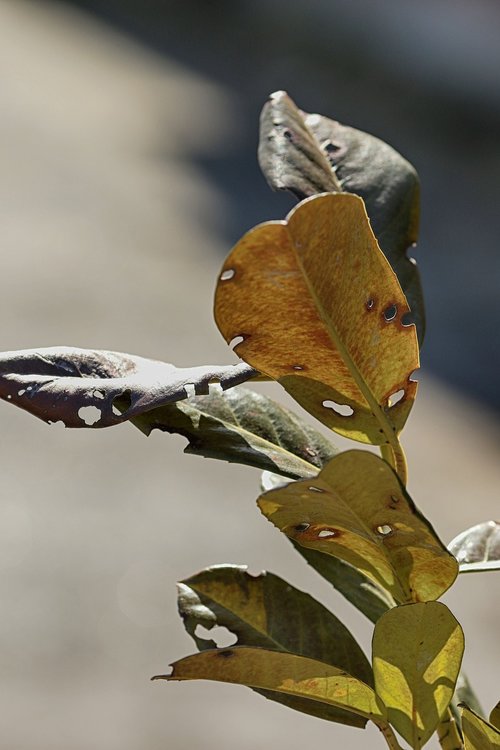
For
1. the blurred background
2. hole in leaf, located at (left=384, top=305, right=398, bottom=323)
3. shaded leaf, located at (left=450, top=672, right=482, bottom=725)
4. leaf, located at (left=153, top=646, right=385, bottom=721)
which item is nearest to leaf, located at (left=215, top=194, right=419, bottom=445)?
hole in leaf, located at (left=384, top=305, right=398, bottom=323)

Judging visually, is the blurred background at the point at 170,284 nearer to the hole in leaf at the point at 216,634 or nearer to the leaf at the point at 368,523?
the hole in leaf at the point at 216,634

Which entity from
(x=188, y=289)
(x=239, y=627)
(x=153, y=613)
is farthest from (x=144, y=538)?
A: (x=239, y=627)

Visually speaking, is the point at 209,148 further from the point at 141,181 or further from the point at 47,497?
the point at 47,497

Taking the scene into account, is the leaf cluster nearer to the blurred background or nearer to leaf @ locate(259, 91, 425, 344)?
leaf @ locate(259, 91, 425, 344)

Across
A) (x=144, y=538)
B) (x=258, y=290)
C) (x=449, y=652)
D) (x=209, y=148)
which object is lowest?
(x=449, y=652)

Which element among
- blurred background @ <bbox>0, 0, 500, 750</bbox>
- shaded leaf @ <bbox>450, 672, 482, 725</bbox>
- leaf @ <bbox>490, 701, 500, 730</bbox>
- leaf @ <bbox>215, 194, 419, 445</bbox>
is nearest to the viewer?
leaf @ <bbox>215, 194, 419, 445</bbox>

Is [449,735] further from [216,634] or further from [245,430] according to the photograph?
[216,634]

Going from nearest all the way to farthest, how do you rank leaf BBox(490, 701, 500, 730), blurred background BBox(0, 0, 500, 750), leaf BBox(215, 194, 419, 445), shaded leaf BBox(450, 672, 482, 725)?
1. leaf BBox(215, 194, 419, 445)
2. leaf BBox(490, 701, 500, 730)
3. shaded leaf BBox(450, 672, 482, 725)
4. blurred background BBox(0, 0, 500, 750)

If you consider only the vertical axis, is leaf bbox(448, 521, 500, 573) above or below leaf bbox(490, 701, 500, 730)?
above
